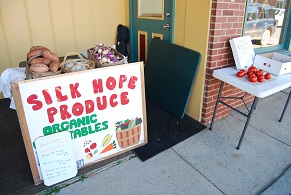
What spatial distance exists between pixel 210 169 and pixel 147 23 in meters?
2.22

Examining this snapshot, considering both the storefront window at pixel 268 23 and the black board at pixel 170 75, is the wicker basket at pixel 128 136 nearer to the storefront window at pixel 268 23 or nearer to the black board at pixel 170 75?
the black board at pixel 170 75

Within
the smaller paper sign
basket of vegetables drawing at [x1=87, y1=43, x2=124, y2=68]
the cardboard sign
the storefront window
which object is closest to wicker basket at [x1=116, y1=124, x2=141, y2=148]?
the smaller paper sign

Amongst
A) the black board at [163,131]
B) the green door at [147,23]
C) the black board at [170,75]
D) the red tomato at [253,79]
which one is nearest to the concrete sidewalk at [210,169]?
the black board at [163,131]

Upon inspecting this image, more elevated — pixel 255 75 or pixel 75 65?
pixel 75 65

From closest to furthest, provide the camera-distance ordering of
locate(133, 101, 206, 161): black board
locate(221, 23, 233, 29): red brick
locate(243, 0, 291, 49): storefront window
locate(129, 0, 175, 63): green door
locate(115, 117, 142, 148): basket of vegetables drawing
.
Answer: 1. locate(115, 117, 142, 148): basket of vegetables drawing
2. locate(133, 101, 206, 161): black board
3. locate(221, 23, 233, 29): red brick
4. locate(129, 0, 175, 63): green door
5. locate(243, 0, 291, 49): storefront window

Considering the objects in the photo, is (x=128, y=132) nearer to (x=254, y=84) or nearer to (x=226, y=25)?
(x=254, y=84)

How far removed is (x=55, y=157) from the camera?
5.64 ft

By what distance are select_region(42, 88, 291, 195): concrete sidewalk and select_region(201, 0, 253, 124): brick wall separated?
13.8 inches

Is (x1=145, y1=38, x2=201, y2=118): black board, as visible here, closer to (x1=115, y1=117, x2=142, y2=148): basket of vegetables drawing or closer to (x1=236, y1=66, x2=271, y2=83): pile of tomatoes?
(x1=236, y1=66, x2=271, y2=83): pile of tomatoes

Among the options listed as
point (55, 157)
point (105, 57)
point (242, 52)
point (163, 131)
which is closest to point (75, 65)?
point (105, 57)

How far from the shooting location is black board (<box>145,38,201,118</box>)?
7.97ft

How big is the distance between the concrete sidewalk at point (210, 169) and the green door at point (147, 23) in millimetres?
1355

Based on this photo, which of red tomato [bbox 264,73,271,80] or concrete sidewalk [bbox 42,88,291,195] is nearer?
concrete sidewalk [bbox 42,88,291,195]

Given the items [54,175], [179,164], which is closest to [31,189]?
[54,175]
